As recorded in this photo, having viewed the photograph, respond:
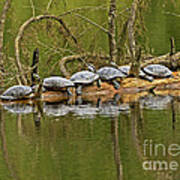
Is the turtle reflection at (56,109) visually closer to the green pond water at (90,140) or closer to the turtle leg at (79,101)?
the green pond water at (90,140)

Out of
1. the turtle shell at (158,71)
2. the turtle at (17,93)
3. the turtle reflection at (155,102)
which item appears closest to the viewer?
the turtle reflection at (155,102)

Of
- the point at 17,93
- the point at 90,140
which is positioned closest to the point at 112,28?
the point at 17,93

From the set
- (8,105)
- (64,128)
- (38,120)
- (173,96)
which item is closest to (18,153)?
(64,128)

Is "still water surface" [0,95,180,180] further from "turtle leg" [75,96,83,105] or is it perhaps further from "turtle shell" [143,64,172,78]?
"turtle shell" [143,64,172,78]

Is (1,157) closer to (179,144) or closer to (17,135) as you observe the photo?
(17,135)

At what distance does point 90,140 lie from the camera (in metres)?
9.20

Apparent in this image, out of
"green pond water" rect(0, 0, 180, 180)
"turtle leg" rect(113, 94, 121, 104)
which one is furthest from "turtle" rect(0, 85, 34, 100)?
"turtle leg" rect(113, 94, 121, 104)

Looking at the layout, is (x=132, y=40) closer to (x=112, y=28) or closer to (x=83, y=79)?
(x=112, y=28)

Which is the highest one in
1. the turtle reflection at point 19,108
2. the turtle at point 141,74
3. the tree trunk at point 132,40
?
the tree trunk at point 132,40

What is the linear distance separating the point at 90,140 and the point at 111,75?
5898mm

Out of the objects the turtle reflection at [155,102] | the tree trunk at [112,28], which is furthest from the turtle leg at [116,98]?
the tree trunk at [112,28]

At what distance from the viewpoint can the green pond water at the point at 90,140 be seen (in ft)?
24.2

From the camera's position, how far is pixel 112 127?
33.5 ft

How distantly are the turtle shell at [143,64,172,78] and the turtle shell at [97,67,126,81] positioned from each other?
779mm
